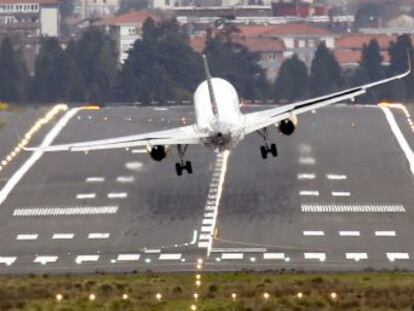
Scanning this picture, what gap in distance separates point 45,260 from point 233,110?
46.5ft

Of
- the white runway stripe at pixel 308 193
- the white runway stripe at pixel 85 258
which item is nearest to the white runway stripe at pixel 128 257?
the white runway stripe at pixel 85 258

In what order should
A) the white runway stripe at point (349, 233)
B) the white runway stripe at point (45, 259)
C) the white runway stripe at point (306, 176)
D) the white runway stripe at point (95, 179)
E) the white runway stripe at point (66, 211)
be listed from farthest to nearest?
the white runway stripe at point (95, 179), the white runway stripe at point (306, 176), the white runway stripe at point (66, 211), the white runway stripe at point (349, 233), the white runway stripe at point (45, 259)

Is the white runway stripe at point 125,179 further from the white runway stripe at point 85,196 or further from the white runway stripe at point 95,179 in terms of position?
the white runway stripe at point 85,196

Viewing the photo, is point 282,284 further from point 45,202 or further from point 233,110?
point 45,202

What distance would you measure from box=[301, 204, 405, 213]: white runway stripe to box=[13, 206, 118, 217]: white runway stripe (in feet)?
34.7

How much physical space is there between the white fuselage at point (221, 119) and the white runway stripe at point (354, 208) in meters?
7.47

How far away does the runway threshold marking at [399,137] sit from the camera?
6321 inches

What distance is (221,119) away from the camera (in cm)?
13188

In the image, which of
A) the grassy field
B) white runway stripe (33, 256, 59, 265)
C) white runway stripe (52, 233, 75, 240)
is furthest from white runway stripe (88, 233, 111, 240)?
the grassy field

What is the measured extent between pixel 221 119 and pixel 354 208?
12940 millimetres

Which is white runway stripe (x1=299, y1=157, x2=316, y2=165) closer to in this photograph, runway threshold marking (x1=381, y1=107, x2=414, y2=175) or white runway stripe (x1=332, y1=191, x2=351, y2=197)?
runway threshold marking (x1=381, y1=107, x2=414, y2=175)

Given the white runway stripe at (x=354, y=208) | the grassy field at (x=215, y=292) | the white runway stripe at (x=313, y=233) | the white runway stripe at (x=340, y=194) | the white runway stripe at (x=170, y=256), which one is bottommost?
the white runway stripe at (x=340, y=194)

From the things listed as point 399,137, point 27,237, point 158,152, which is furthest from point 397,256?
point 399,137

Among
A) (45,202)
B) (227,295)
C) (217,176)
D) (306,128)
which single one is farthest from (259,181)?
(227,295)
